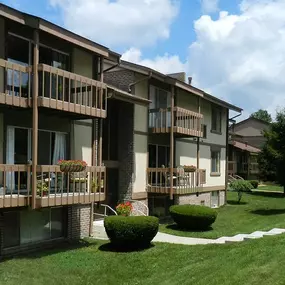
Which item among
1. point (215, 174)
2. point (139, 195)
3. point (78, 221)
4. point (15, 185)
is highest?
point (215, 174)

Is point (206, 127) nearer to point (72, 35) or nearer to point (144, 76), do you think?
point (144, 76)

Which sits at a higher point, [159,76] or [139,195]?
A: [159,76]

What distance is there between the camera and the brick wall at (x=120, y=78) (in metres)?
20.6

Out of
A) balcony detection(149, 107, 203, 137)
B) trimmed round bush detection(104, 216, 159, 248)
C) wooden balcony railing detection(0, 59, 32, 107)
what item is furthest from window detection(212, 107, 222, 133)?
wooden balcony railing detection(0, 59, 32, 107)

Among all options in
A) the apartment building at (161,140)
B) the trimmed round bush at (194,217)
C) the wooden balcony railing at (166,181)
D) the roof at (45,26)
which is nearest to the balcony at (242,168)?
the apartment building at (161,140)

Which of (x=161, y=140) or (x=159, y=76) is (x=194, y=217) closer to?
(x=161, y=140)

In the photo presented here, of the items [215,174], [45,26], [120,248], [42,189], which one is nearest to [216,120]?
[215,174]

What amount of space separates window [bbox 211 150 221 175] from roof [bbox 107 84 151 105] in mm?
10482

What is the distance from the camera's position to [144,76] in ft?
68.3

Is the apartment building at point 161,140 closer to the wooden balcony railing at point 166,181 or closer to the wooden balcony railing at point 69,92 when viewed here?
the wooden balcony railing at point 166,181

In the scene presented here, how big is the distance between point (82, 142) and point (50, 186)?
312 cm

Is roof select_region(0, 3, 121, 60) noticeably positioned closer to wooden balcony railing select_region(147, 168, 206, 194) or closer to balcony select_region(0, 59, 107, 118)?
balcony select_region(0, 59, 107, 118)

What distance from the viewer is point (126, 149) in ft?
66.8

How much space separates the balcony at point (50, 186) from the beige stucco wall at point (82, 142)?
1.36m
